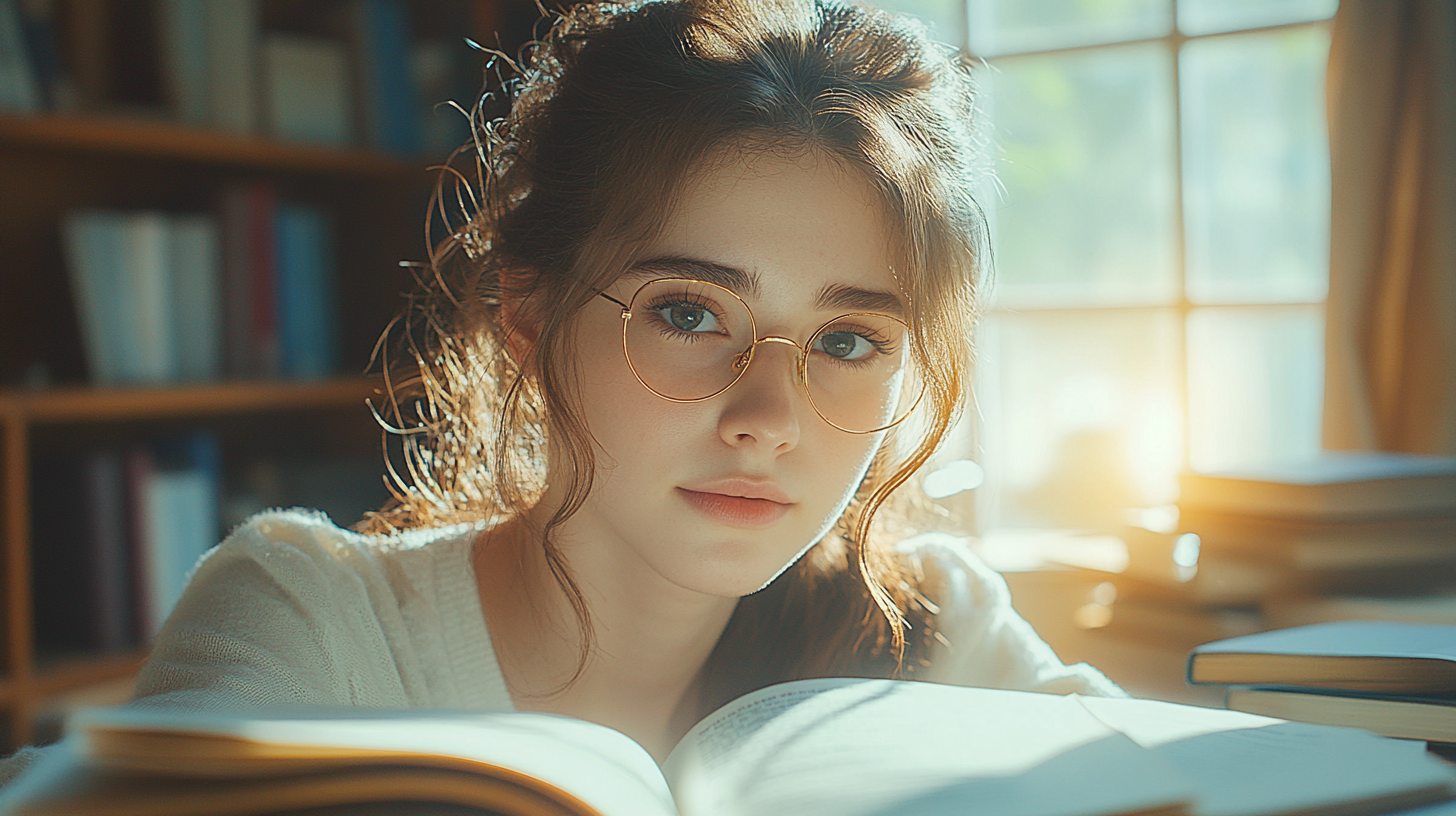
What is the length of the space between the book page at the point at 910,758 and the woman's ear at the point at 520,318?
421 millimetres

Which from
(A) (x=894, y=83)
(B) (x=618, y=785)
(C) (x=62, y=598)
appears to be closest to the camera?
(B) (x=618, y=785)

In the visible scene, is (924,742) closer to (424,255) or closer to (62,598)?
(62,598)

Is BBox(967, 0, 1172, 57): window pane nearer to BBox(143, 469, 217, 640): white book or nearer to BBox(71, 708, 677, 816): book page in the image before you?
BBox(143, 469, 217, 640): white book

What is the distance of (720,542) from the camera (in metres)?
0.74

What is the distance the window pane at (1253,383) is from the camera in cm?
181

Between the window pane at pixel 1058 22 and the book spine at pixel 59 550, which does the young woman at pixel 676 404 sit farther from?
the window pane at pixel 1058 22

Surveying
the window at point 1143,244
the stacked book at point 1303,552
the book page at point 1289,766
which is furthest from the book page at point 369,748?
the window at point 1143,244

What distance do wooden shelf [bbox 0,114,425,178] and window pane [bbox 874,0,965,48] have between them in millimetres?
992

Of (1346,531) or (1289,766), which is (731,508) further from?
(1346,531)

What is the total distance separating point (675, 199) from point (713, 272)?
68mm

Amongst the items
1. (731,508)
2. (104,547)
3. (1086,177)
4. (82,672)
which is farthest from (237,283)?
(1086,177)

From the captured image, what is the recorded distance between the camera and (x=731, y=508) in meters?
0.74

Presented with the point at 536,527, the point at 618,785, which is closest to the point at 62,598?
the point at 536,527

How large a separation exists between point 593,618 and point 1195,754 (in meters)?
0.54
